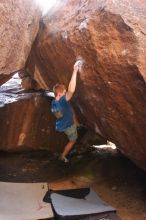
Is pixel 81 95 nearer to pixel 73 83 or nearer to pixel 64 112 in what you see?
pixel 73 83

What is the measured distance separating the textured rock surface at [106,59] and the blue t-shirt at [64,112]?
221mm

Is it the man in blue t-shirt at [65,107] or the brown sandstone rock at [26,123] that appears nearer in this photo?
the man in blue t-shirt at [65,107]

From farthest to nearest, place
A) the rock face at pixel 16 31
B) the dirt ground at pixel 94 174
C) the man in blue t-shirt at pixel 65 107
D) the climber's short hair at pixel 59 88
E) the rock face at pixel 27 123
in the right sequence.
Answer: the rock face at pixel 27 123 → the dirt ground at pixel 94 174 → the climber's short hair at pixel 59 88 → the man in blue t-shirt at pixel 65 107 → the rock face at pixel 16 31

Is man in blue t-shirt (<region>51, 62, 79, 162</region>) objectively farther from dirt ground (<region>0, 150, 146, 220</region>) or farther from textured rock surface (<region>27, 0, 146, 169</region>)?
Result: dirt ground (<region>0, 150, 146, 220</region>)

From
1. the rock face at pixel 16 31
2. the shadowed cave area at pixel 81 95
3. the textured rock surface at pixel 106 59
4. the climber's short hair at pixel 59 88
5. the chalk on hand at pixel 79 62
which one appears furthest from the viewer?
the climber's short hair at pixel 59 88

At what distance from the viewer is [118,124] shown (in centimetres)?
485

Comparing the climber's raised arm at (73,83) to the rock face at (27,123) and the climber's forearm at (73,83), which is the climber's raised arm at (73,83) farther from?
the rock face at (27,123)

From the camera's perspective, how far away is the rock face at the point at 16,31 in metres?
4.52

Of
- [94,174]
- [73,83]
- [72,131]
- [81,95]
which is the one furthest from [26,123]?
[73,83]

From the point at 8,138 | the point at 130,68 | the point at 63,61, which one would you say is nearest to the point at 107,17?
the point at 130,68

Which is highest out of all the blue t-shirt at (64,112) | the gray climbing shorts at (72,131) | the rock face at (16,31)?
the rock face at (16,31)

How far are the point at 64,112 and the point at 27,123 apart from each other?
1.33 meters

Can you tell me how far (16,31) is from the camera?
15.7ft

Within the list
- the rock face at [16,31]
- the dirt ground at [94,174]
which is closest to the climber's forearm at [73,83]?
the rock face at [16,31]
